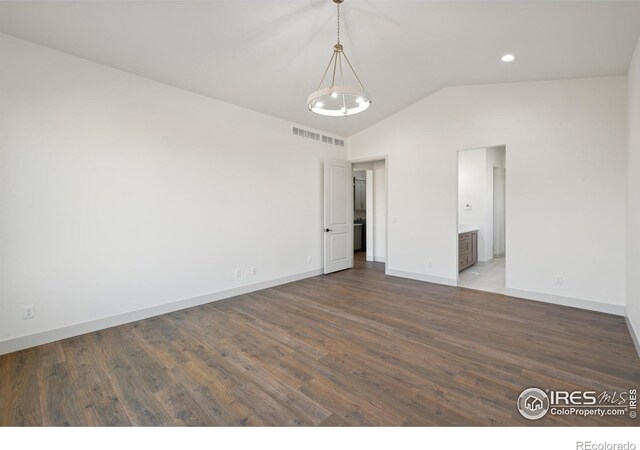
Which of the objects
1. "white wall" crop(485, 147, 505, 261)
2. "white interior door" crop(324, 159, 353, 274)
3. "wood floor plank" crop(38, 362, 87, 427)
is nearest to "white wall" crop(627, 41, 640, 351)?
"white wall" crop(485, 147, 505, 261)

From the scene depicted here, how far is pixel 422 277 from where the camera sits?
17.9 ft

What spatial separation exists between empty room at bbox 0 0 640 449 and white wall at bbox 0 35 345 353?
0.02 m

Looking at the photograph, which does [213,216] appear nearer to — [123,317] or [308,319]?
[123,317]

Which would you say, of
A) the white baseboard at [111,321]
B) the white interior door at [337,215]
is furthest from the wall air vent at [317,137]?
the white baseboard at [111,321]

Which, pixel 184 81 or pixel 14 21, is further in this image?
pixel 184 81

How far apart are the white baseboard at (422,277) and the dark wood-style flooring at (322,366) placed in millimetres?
1173

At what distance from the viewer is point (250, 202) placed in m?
4.75

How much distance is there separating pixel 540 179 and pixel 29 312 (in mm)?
6450

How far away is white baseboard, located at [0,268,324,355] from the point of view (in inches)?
112

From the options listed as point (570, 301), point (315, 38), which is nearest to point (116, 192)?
point (315, 38)

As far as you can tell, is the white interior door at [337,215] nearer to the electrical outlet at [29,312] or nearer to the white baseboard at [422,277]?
the white baseboard at [422,277]
